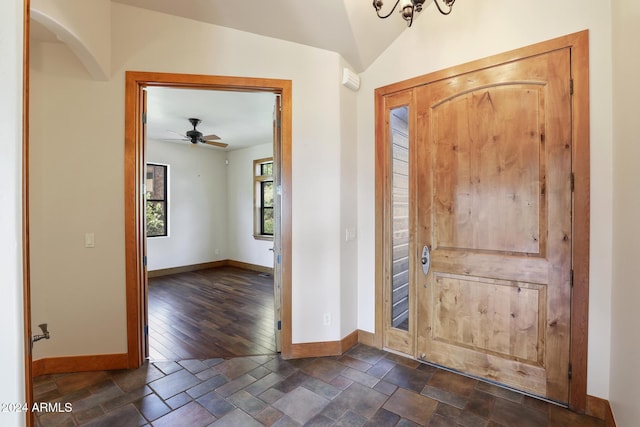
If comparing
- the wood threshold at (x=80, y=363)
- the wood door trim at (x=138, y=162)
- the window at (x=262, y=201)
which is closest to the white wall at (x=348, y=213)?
the wood door trim at (x=138, y=162)

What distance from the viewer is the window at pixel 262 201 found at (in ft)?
21.1

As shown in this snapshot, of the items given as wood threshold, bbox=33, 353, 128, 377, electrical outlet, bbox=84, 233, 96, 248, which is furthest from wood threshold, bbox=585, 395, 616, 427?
electrical outlet, bbox=84, 233, 96, 248

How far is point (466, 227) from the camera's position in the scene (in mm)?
2318

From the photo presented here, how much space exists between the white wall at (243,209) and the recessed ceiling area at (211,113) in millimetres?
832

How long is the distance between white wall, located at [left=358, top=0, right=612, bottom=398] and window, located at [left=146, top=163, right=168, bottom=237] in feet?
15.9

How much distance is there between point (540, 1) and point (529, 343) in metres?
2.45

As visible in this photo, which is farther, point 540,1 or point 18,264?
point 540,1

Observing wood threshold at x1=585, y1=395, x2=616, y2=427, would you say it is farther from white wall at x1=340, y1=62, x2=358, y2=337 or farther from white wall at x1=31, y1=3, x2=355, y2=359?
white wall at x1=31, y1=3, x2=355, y2=359

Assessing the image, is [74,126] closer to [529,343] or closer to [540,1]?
[540,1]

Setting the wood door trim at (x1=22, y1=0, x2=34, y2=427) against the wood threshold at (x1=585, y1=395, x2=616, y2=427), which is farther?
the wood threshold at (x1=585, y1=395, x2=616, y2=427)

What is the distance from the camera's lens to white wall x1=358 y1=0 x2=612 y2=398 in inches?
72.2

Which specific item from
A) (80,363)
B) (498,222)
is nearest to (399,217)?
(498,222)

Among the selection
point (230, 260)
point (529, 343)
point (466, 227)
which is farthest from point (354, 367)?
point (230, 260)

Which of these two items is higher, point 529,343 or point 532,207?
point 532,207
